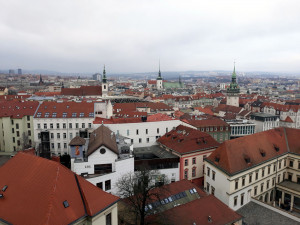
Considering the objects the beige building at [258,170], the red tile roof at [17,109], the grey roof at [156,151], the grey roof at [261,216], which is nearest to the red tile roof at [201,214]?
the grey roof at [261,216]

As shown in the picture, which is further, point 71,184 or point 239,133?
point 239,133

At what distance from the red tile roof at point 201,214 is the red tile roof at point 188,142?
1693cm

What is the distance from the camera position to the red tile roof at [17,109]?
2537 inches

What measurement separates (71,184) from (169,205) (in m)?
15.1

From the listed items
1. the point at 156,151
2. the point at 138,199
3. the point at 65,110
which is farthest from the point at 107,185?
the point at 65,110

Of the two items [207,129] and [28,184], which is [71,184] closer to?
[28,184]

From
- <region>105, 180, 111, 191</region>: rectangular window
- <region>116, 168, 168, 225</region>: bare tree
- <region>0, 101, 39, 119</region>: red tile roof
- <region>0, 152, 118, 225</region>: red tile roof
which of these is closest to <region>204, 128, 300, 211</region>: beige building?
<region>116, 168, 168, 225</region>: bare tree

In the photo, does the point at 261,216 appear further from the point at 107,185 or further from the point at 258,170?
the point at 107,185

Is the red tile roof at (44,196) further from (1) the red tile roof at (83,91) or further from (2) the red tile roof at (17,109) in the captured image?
(1) the red tile roof at (83,91)

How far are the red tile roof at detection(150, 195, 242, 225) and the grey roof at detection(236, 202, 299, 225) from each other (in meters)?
7.06

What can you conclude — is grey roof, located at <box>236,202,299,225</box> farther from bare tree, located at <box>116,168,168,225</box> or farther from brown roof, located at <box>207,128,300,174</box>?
bare tree, located at <box>116,168,168,225</box>

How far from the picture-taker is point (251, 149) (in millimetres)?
44219

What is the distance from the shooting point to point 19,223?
19.9 meters

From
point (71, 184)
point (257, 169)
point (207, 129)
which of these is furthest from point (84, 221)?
point (207, 129)
